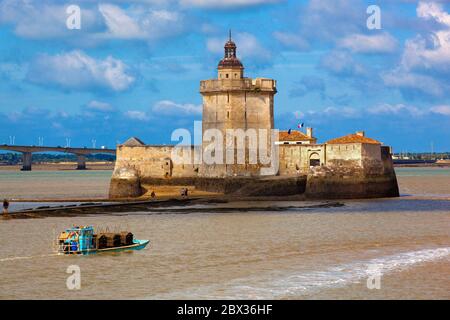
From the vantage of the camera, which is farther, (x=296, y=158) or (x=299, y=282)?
(x=296, y=158)

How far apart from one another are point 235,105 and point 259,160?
3.98 m

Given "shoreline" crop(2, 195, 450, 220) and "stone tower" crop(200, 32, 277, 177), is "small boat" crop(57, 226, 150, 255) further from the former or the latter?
"stone tower" crop(200, 32, 277, 177)

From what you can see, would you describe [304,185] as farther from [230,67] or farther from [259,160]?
[230,67]

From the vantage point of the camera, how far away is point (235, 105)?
53.0 meters

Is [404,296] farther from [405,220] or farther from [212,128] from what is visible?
[212,128]

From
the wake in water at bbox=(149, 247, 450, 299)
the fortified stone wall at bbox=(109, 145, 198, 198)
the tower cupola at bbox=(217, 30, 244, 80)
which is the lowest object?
the wake in water at bbox=(149, 247, 450, 299)

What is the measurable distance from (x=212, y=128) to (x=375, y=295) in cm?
3464

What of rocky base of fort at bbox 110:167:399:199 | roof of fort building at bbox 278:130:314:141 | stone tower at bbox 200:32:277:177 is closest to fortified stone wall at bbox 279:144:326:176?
rocky base of fort at bbox 110:167:399:199

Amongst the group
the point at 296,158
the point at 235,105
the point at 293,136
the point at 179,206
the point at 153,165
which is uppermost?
the point at 235,105

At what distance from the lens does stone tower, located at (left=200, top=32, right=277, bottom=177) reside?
5288 cm

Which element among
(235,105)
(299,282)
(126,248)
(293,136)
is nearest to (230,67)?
(235,105)

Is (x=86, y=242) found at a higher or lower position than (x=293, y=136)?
lower

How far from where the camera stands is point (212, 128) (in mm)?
53812
